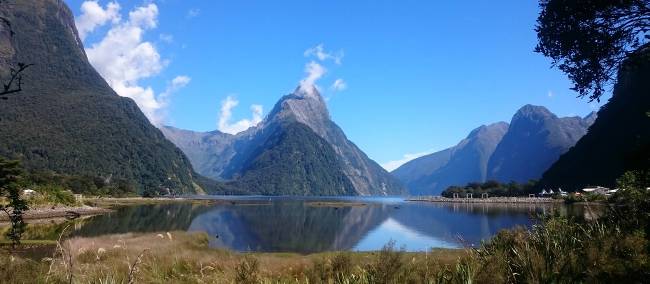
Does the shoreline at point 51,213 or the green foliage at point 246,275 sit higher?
the green foliage at point 246,275

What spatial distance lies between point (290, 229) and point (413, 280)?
60.2 meters

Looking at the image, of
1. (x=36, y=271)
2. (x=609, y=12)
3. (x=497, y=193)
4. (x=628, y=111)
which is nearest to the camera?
(x=36, y=271)

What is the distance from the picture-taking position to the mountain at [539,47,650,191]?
5113 inches

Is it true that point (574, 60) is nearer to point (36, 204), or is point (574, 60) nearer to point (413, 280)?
point (413, 280)

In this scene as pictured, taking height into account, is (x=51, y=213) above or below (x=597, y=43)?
below

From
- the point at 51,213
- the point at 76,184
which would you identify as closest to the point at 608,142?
the point at 51,213

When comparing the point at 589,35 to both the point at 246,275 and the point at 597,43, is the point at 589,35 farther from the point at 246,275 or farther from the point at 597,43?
the point at 246,275

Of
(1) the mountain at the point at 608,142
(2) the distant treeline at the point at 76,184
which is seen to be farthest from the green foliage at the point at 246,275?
(1) the mountain at the point at 608,142

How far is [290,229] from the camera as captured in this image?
6700 centimetres

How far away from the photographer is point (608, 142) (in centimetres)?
14425

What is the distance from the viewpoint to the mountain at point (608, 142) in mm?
129875

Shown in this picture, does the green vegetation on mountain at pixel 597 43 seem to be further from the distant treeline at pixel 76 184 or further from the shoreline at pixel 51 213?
the distant treeline at pixel 76 184

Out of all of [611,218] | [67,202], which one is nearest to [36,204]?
[67,202]

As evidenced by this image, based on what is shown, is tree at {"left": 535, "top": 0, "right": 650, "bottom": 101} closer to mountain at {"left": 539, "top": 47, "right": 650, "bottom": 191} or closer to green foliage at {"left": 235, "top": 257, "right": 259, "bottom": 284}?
green foliage at {"left": 235, "top": 257, "right": 259, "bottom": 284}
